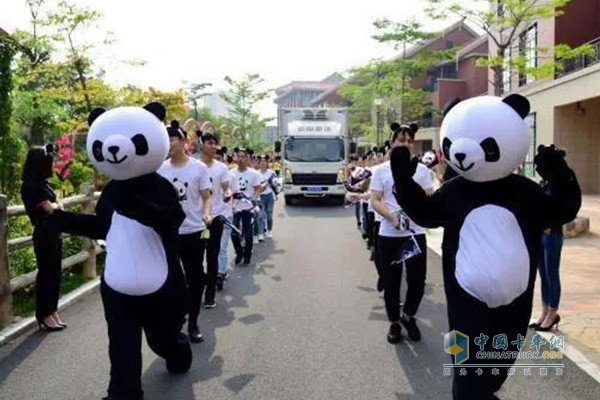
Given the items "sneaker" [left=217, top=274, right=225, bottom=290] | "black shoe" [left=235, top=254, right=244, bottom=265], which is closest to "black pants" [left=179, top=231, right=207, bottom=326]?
"sneaker" [left=217, top=274, right=225, bottom=290]

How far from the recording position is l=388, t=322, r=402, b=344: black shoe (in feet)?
18.3

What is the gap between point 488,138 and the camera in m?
3.41

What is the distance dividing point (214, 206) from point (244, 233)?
3.17 metres

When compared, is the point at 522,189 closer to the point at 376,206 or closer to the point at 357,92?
the point at 376,206

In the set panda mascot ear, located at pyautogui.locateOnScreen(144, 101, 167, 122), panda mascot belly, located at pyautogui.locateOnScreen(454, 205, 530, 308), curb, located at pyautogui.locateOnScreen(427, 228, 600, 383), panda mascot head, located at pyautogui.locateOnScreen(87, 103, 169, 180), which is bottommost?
curb, located at pyautogui.locateOnScreen(427, 228, 600, 383)

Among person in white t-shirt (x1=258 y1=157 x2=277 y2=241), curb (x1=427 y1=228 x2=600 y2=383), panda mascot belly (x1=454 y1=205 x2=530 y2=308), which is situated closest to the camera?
panda mascot belly (x1=454 y1=205 x2=530 y2=308)

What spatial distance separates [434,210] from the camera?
3.74 meters

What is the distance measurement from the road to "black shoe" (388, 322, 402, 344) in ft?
0.20

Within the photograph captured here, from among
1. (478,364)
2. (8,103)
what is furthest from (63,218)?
(8,103)

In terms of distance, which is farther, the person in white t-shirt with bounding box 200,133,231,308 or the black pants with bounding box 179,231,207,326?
the person in white t-shirt with bounding box 200,133,231,308

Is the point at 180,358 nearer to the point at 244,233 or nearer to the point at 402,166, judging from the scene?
the point at 402,166

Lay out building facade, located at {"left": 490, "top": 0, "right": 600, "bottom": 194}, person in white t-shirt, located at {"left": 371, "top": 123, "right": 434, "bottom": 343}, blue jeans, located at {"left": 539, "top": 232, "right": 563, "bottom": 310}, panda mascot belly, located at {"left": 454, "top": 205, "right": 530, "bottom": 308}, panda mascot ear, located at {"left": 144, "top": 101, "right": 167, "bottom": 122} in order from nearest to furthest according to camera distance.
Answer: panda mascot belly, located at {"left": 454, "top": 205, "right": 530, "bottom": 308} → panda mascot ear, located at {"left": 144, "top": 101, "right": 167, "bottom": 122} → person in white t-shirt, located at {"left": 371, "top": 123, "right": 434, "bottom": 343} → blue jeans, located at {"left": 539, "top": 232, "right": 563, "bottom": 310} → building facade, located at {"left": 490, "top": 0, "right": 600, "bottom": 194}

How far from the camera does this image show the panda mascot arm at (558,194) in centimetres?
349

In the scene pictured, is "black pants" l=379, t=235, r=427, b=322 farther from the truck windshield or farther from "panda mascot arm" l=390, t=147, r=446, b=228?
the truck windshield
